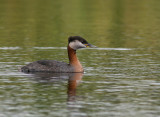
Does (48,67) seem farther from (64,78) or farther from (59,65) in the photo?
(64,78)

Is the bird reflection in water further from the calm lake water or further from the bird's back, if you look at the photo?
the bird's back

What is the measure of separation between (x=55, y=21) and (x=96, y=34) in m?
8.90

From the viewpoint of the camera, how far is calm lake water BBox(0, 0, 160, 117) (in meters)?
14.7

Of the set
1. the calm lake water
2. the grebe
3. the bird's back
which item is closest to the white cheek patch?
the grebe

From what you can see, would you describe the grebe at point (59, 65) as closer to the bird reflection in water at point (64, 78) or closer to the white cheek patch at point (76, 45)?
the white cheek patch at point (76, 45)

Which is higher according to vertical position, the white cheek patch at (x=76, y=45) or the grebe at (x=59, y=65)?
the white cheek patch at (x=76, y=45)

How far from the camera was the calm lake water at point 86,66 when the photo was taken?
14.7 metres

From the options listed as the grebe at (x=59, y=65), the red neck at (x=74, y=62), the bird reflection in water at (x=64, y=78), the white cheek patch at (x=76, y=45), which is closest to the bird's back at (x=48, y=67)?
the grebe at (x=59, y=65)

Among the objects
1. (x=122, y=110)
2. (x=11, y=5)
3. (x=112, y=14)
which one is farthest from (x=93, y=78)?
(x=11, y=5)

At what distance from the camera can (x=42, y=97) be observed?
1588 cm

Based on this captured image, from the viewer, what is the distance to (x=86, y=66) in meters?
22.7

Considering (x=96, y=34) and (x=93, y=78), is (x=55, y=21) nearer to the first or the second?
(x=96, y=34)

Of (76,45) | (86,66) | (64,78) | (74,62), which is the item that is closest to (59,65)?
(74,62)

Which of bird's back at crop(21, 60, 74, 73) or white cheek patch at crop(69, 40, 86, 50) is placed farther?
white cheek patch at crop(69, 40, 86, 50)
